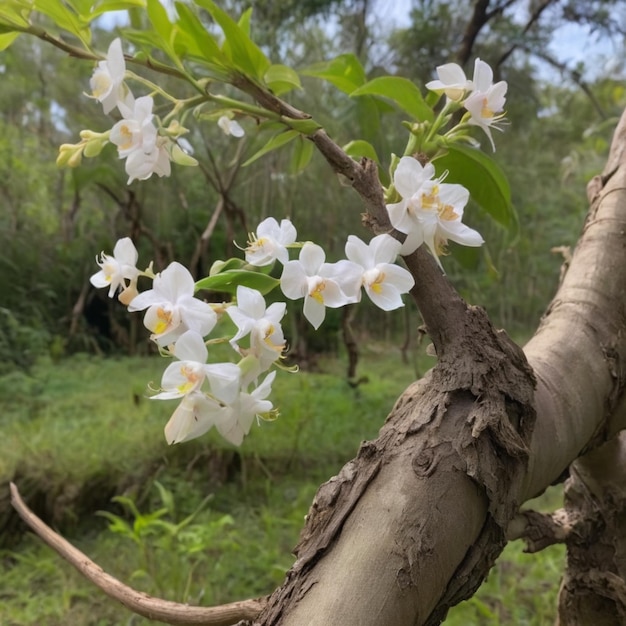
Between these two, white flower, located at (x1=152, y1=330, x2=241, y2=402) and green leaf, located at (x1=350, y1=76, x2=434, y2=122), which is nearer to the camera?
white flower, located at (x1=152, y1=330, x2=241, y2=402)

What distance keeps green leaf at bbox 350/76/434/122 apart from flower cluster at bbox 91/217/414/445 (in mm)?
129

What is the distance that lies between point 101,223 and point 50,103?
0.55 m

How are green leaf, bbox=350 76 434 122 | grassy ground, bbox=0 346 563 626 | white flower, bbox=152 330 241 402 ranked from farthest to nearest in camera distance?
grassy ground, bbox=0 346 563 626 → green leaf, bbox=350 76 434 122 → white flower, bbox=152 330 241 402

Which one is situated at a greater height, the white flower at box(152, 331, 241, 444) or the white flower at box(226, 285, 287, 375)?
the white flower at box(226, 285, 287, 375)

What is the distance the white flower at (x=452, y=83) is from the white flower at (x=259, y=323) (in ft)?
0.52

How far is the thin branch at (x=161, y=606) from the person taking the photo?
1.11 feet

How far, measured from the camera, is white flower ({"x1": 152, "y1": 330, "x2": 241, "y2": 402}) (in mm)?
246

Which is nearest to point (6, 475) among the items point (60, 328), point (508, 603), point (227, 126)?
point (508, 603)

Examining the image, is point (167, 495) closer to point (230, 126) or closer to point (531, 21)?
point (230, 126)

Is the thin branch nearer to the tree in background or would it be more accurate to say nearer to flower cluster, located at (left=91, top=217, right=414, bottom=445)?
the tree in background

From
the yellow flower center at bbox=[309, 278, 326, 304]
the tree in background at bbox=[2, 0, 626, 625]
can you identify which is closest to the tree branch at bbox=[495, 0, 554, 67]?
the tree in background at bbox=[2, 0, 626, 625]

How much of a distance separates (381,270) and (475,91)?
0.41 feet

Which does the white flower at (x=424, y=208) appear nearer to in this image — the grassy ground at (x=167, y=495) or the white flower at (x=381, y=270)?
the white flower at (x=381, y=270)

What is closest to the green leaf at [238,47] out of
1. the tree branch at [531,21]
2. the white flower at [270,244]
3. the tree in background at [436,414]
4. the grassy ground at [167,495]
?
the tree in background at [436,414]
